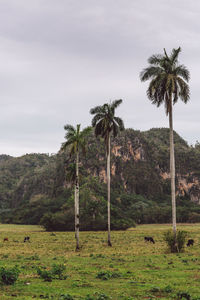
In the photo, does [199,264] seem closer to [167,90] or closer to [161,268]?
[161,268]

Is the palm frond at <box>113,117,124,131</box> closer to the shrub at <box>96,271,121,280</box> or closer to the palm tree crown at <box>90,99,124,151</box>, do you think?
the palm tree crown at <box>90,99,124,151</box>

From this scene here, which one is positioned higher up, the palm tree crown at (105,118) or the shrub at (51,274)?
the palm tree crown at (105,118)

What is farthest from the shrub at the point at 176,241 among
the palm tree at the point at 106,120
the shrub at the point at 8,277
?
the shrub at the point at 8,277

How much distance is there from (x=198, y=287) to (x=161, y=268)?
6818mm

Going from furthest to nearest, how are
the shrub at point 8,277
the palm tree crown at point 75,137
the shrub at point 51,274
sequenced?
the palm tree crown at point 75,137
the shrub at point 51,274
the shrub at point 8,277

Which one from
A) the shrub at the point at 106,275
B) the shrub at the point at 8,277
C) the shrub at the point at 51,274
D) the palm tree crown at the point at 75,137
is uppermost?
the palm tree crown at the point at 75,137

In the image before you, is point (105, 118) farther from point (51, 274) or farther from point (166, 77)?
point (51, 274)

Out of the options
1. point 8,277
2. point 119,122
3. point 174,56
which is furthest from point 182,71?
point 8,277

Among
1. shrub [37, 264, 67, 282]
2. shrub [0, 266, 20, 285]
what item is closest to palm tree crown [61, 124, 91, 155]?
shrub [37, 264, 67, 282]

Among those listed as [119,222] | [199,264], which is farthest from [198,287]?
[119,222]

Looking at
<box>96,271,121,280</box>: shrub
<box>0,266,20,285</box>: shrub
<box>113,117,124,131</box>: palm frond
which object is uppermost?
<box>113,117,124,131</box>: palm frond

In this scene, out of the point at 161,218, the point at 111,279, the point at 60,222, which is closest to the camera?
the point at 111,279

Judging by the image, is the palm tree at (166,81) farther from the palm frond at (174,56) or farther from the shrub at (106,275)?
the shrub at (106,275)

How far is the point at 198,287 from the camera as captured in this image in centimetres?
1584
